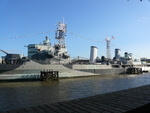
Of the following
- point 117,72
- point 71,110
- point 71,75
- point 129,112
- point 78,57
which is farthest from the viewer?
point 117,72

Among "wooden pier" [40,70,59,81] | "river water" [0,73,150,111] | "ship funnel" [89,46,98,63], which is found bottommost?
"river water" [0,73,150,111]

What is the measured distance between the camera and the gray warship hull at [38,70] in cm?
2000

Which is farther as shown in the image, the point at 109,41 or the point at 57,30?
the point at 109,41

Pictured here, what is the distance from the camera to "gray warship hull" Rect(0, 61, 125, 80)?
65.6 feet

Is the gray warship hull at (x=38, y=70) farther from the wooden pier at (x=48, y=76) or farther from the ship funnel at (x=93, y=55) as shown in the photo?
the ship funnel at (x=93, y=55)

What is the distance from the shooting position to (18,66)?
20750mm

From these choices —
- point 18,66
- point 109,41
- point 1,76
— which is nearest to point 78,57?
point 18,66

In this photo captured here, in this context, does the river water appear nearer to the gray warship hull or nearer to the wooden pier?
the gray warship hull

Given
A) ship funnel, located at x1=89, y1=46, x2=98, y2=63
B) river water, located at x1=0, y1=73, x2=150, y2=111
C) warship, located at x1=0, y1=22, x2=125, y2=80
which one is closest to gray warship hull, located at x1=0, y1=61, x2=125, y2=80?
warship, located at x1=0, y1=22, x2=125, y2=80

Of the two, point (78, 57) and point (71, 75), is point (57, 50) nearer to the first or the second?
point (71, 75)

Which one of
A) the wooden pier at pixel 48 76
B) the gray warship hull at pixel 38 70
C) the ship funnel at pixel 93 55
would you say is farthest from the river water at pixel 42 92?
the ship funnel at pixel 93 55

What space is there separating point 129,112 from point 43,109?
1.97m

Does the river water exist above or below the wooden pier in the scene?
below

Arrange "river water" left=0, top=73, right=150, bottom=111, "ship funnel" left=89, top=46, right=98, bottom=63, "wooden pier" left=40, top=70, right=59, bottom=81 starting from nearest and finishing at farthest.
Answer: "river water" left=0, top=73, right=150, bottom=111, "wooden pier" left=40, top=70, right=59, bottom=81, "ship funnel" left=89, top=46, right=98, bottom=63
